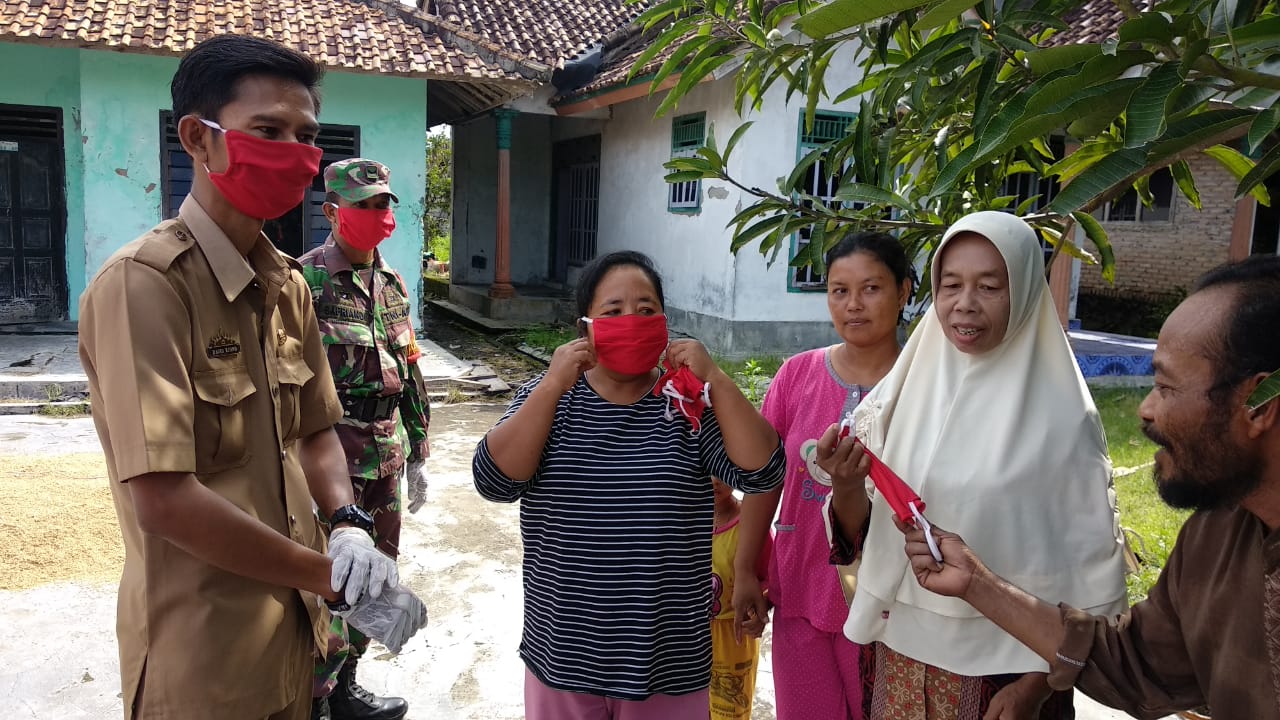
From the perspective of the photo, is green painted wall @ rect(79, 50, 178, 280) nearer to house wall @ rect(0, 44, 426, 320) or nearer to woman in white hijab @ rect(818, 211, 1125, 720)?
house wall @ rect(0, 44, 426, 320)

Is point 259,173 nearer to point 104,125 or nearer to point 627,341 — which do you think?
point 627,341

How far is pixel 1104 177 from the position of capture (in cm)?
122

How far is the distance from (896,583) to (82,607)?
3585 millimetres

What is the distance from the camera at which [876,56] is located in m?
2.28

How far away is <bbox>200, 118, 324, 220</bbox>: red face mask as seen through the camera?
171 cm

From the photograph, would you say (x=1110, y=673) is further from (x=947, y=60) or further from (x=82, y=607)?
(x=82, y=607)

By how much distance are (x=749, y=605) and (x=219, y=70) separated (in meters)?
1.81

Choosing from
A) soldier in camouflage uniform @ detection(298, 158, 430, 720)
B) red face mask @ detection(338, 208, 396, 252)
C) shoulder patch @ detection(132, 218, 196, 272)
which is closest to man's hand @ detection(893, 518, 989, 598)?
shoulder patch @ detection(132, 218, 196, 272)

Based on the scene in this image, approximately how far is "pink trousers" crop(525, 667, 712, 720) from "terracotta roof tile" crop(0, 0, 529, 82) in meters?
8.54

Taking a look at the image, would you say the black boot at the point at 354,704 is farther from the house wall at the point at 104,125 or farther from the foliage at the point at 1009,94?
the house wall at the point at 104,125

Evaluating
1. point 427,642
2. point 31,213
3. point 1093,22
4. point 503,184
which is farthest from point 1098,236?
point 31,213

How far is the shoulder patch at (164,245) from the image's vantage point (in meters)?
1.53

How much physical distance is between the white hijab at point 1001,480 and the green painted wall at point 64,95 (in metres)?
10.0

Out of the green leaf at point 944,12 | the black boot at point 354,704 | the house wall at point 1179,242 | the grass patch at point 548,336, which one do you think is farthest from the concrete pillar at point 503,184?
the green leaf at point 944,12
